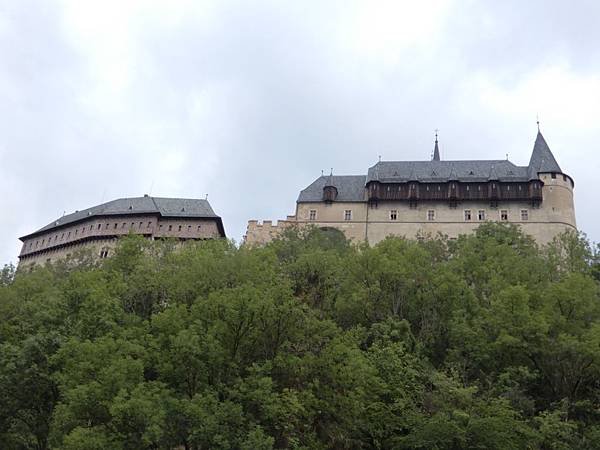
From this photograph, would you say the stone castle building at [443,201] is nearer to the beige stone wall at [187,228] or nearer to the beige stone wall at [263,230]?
the beige stone wall at [263,230]

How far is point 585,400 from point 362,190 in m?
41.3

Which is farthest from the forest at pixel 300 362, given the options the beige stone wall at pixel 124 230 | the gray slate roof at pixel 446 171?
the beige stone wall at pixel 124 230

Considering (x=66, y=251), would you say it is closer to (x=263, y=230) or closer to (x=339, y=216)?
(x=263, y=230)

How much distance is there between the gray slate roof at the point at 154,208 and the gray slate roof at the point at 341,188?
38.3 feet

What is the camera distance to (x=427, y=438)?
82.1ft

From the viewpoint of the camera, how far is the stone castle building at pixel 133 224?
239 feet

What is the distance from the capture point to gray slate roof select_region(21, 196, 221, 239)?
74.3 metres

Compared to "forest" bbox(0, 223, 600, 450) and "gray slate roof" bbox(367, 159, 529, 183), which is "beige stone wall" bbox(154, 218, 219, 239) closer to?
"gray slate roof" bbox(367, 159, 529, 183)

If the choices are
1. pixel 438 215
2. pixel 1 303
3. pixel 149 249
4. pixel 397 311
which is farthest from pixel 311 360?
pixel 438 215

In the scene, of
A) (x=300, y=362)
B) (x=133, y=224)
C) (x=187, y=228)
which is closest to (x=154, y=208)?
(x=133, y=224)

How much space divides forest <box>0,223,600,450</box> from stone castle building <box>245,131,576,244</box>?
28.5 m

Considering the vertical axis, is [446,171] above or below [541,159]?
below

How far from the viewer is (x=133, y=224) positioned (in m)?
73.5

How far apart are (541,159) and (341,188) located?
63.8 feet
